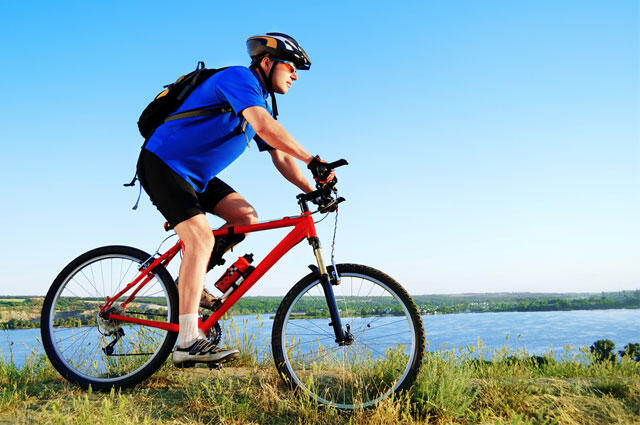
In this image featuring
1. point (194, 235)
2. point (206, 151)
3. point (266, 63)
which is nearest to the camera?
point (194, 235)

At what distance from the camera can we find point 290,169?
377 centimetres

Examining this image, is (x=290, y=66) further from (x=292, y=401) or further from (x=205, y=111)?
(x=292, y=401)

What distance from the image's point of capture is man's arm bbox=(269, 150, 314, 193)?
3.76m

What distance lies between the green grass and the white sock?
0.35m

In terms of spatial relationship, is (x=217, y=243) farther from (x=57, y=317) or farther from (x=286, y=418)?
(x=57, y=317)

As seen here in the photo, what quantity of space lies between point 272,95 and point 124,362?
265cm

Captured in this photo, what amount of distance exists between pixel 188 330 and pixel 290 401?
920mm

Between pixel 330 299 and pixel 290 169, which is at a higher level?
pixel 290 169

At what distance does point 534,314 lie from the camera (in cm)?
12406

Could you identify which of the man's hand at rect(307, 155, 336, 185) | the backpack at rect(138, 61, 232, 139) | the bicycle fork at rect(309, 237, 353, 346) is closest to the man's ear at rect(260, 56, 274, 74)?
the backpack at rect(138, 61, 232, 139)

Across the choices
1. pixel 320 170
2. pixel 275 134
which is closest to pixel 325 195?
pixel 320 170

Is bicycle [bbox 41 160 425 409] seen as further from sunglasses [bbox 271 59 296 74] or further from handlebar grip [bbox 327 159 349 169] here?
sunglasses [bbox 271 59 296 74]

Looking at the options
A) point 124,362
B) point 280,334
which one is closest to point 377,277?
point 280,334

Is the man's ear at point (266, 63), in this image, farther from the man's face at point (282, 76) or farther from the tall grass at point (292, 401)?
the tall grass at point (292, 401)
